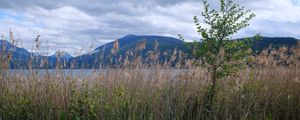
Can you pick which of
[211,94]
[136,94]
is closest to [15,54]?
[136,94]

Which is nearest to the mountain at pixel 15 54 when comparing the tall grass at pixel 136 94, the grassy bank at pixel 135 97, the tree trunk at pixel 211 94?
the tall grass at pixel 136 94

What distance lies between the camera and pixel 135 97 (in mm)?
5113

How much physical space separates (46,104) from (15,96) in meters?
0.71

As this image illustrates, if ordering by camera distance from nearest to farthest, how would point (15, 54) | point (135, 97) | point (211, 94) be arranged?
point (135, 97)
point (211, 94)
point (15, 54)

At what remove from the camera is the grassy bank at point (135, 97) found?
485cm

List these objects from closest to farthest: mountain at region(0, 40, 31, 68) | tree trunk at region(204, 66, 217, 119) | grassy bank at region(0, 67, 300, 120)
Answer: grassy bank at region(0, 67, 300, 120)
mountain at region(0, 40, 31, 68)
tree trunk at region(204, 66, 217, 119)

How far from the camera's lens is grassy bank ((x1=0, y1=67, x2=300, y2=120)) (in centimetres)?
485

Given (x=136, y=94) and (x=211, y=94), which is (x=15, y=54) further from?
(x=211, y=94)

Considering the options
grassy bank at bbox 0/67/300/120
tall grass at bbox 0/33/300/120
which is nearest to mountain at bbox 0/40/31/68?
tall grass at bbox 0/33/300/120

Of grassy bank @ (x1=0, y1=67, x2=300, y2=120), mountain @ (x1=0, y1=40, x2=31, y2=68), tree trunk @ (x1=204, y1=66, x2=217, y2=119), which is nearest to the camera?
grassy bank @ (x1=0, y1=67, x2=300, y2=120)

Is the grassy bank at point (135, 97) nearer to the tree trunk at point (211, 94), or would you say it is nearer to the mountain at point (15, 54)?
the tree trunk at point (211, 94)

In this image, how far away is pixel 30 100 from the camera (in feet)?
16.5

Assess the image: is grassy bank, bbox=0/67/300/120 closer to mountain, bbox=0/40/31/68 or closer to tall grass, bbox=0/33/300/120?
tall grass, bbox=0/33/300/120

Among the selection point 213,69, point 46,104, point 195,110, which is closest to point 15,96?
point 46,104
